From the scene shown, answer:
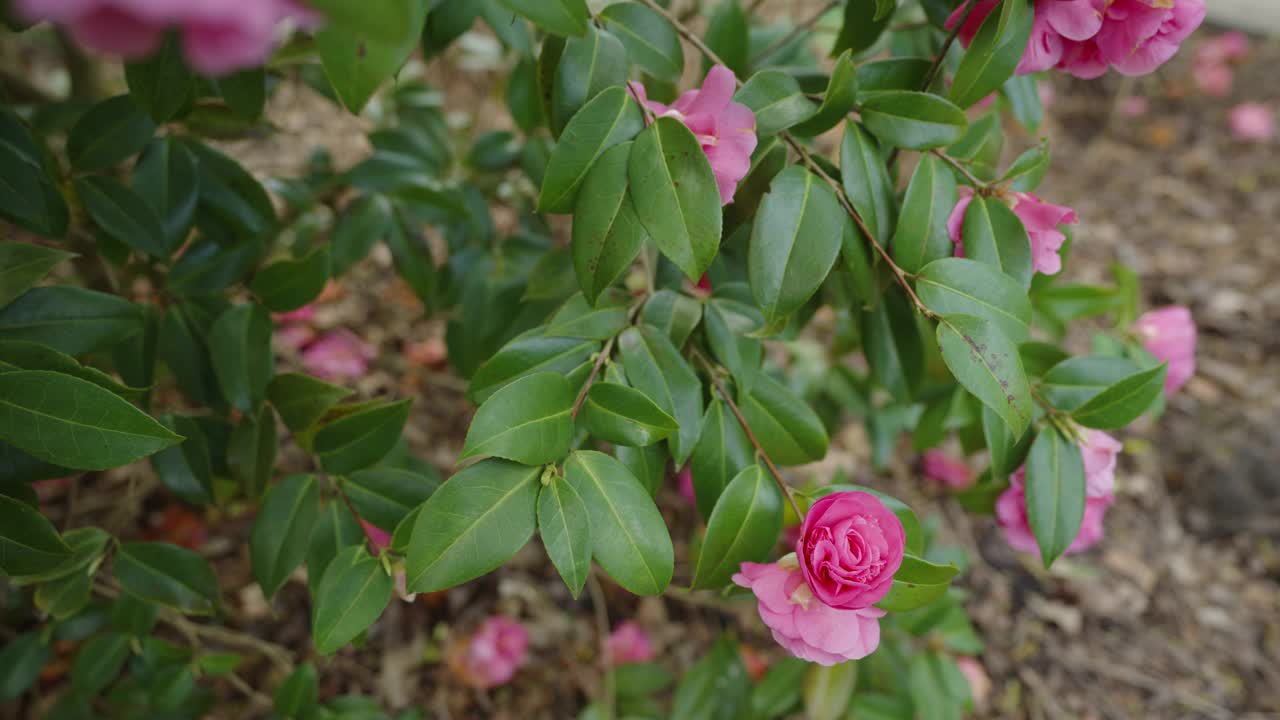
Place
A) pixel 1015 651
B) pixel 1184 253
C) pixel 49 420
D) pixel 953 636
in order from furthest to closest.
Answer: pixel 1184 253 → pixel 1015 651 → pixel 953 636 → pixel 49 420

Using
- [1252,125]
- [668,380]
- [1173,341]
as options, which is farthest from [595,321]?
[1252,125]

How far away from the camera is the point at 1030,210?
0.67 meters

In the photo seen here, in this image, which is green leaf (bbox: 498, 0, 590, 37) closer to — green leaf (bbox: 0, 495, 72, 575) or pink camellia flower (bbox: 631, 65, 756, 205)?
pink camellia flower (bbox: 631, 65, 756, 205)

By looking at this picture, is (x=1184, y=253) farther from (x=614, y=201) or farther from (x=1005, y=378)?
(x=614, y=201)

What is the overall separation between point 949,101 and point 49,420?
70 cm

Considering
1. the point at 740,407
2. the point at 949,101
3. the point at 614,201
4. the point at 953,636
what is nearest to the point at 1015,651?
the point at 953,636

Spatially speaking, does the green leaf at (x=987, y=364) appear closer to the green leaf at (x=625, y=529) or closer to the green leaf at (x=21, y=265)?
the green leaf at (x=625, y=529)

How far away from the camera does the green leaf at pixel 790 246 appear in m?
0.58

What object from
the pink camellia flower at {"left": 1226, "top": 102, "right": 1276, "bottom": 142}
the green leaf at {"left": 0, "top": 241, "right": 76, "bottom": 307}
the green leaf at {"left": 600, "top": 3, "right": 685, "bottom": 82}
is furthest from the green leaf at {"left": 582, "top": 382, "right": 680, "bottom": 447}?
the pink camellia flower at {"left": 1226, "top": 102, "right": 1276, "bottom": 142}

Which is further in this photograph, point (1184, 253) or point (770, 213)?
point (1184, 253)

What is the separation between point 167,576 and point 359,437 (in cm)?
24

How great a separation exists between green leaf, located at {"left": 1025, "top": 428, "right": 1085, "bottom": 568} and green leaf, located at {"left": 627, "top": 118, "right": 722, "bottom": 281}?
391 mm

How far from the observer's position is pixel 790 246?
0.59 m

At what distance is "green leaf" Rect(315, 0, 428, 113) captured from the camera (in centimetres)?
36
